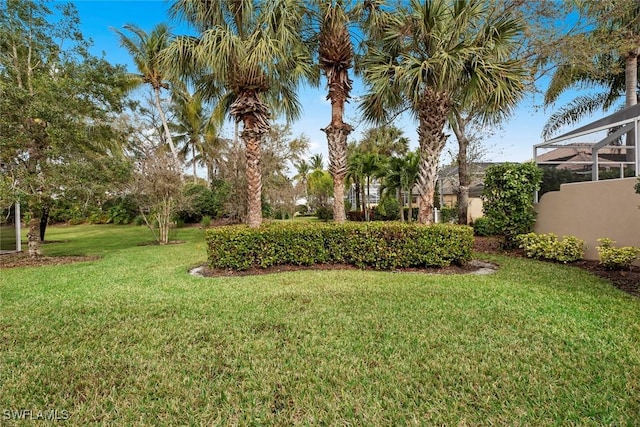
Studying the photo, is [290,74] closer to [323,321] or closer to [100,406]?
[323,321]

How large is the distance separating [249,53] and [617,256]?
892cm

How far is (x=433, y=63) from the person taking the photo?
7059 mm

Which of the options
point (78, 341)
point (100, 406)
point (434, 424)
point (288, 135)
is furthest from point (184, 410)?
point (288, 135)

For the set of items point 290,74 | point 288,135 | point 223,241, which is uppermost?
point 288,135

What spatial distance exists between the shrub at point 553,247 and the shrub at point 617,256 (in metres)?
0.84

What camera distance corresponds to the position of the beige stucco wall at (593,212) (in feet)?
22.5

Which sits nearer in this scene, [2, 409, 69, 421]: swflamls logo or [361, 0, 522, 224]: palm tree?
[2, 409, 69, 421]: swflamls logo

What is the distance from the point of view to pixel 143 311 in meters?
4.45

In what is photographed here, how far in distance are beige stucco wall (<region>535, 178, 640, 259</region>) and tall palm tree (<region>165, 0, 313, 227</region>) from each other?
7.53m

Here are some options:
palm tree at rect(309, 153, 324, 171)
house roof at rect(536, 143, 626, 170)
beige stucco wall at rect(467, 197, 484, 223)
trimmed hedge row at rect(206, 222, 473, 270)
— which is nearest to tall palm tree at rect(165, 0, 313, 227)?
trimmed hedge row at rect(206, 222, 473, 270)

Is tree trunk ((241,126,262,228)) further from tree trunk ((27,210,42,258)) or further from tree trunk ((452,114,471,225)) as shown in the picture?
tree trunk ((452,114,471,225))

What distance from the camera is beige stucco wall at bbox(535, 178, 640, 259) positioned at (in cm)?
685

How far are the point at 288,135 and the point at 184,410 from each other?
20.8 meters

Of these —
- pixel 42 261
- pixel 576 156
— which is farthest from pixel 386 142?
pixel 42 261
